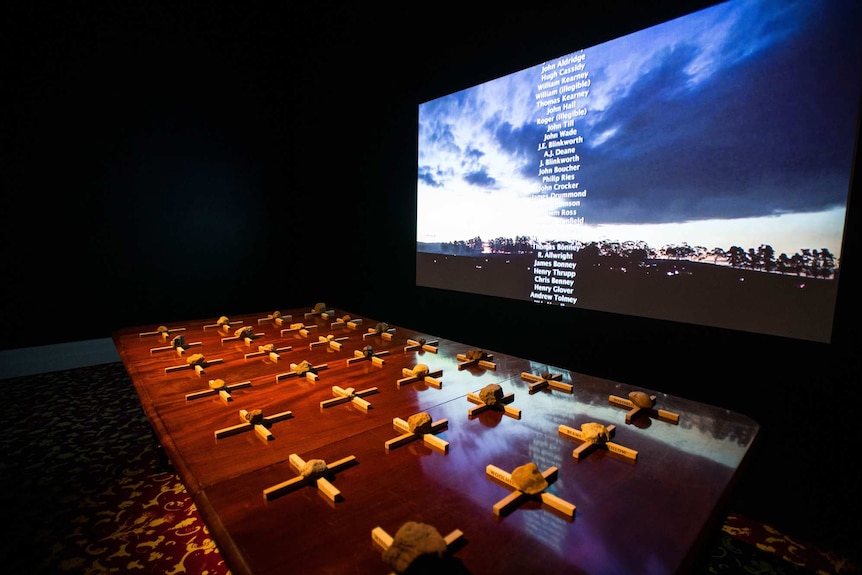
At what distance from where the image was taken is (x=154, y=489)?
233 cm

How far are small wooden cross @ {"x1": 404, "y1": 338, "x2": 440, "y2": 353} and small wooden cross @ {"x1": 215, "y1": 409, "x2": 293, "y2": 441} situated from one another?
0.96 metres

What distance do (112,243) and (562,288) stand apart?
4.92m

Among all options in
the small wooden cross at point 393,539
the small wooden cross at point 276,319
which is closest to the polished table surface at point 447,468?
the small wooden cross at point 393,539

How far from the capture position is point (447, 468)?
3.52 feet

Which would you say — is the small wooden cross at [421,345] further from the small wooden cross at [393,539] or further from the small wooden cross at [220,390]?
the small wooden cross at [393,539]

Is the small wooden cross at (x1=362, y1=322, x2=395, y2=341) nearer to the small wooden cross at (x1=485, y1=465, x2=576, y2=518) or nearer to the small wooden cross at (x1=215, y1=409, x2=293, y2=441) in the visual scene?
the small wooden cross at (x1=215, y1=409, x2=293, y2=441)

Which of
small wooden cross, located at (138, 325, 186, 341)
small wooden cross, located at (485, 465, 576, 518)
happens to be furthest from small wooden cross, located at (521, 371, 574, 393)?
small wooden cross, located at (138, 325, 186, 341)

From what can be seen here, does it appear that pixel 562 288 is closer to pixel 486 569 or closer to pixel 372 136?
pixel 486 569

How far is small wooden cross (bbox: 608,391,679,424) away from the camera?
1.40 meters

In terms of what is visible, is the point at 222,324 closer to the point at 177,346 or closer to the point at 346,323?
the point at 177,346

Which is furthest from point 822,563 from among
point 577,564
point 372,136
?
point 372,136

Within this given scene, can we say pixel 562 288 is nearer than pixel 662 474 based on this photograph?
No

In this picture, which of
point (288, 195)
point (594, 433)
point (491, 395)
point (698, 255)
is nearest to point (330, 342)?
point (491, 395)

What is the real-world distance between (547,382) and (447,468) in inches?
31.2
